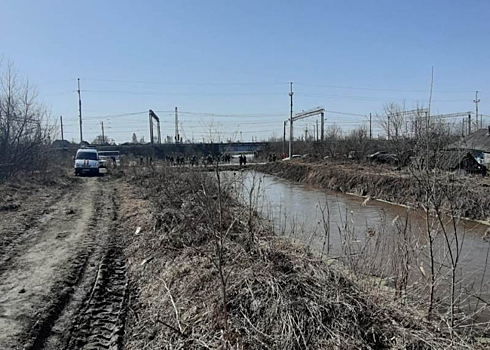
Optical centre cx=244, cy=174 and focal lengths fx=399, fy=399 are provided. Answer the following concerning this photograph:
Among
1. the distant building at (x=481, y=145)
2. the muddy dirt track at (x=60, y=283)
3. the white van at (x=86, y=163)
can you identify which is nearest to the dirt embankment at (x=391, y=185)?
the muddy dirt track at (x=60, y=283)

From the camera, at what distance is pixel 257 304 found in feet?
13.2

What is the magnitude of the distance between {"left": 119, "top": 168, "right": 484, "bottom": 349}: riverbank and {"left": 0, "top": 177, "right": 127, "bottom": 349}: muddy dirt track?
0.31 m

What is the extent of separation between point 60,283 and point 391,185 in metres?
16.5

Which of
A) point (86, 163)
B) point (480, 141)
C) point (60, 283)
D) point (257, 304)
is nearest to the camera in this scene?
point (257, 304)

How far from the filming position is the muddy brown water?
6415 mm

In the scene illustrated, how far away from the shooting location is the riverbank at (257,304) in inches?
142

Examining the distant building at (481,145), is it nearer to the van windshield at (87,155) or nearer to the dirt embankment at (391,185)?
the dirt embankment at (391,185)

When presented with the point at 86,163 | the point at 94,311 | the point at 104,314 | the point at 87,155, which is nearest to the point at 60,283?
the point at 94,311

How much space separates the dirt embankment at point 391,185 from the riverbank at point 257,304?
1.46 m

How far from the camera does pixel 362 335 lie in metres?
3.66

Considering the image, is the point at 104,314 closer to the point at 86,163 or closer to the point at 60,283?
the point at 60,283

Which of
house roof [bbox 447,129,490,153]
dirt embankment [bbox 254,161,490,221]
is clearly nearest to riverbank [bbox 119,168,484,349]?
dirt embankment [bbox 254,161,490,221]

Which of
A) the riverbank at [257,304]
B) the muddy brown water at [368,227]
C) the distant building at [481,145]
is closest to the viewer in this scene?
the riverbank at [257,304]

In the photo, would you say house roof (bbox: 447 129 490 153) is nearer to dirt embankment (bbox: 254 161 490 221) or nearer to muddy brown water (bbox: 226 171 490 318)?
dirt embankment (bbox: 254 161 490 221)
